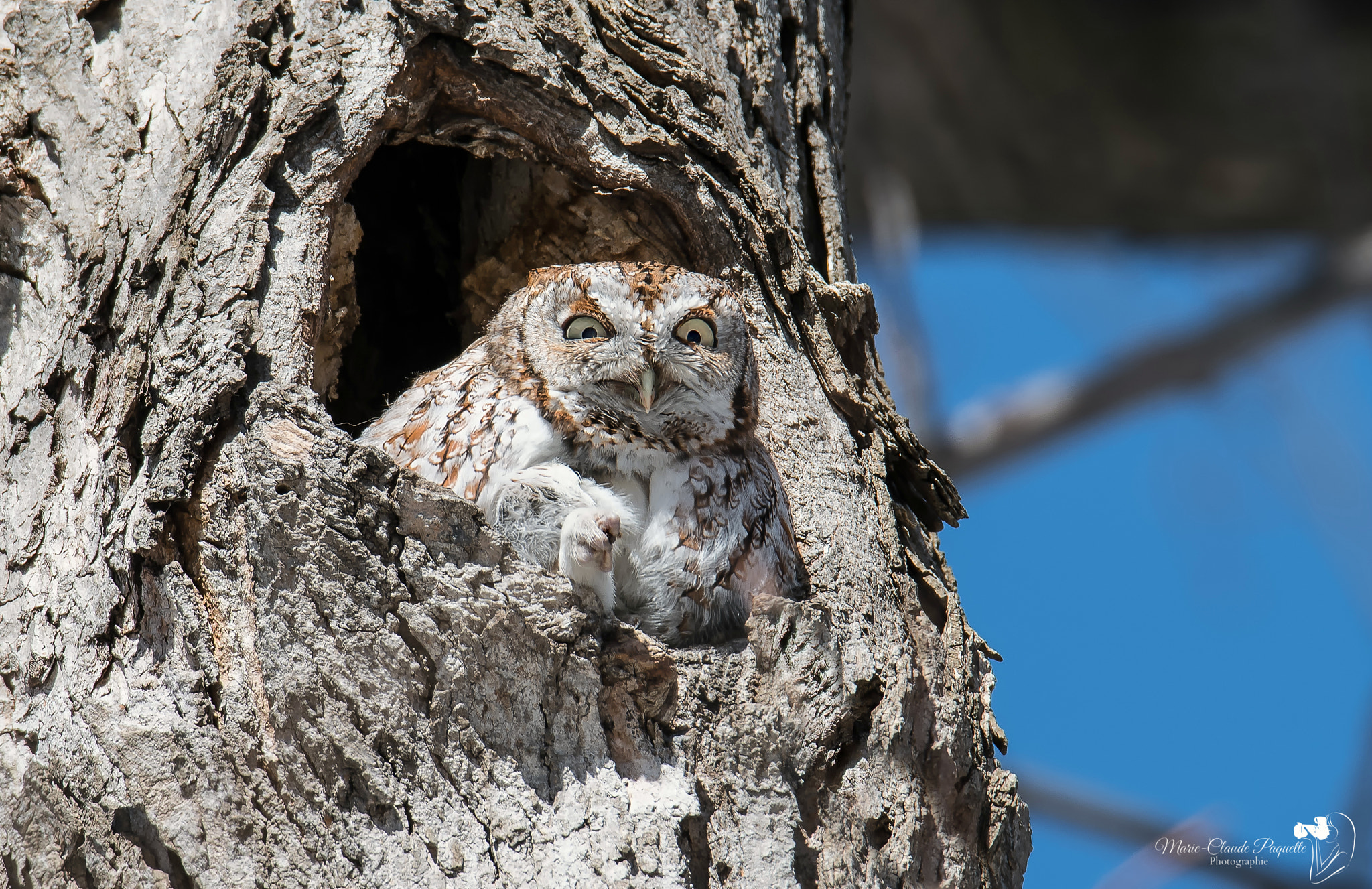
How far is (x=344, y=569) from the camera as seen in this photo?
6.87 ft

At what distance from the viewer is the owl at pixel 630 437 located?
2623 millimetres

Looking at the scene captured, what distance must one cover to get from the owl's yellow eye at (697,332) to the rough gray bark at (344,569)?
118 mm

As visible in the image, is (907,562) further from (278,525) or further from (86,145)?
(86,145)

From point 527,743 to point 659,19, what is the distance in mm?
1724

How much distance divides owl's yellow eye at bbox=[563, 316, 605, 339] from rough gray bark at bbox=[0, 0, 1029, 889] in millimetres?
315

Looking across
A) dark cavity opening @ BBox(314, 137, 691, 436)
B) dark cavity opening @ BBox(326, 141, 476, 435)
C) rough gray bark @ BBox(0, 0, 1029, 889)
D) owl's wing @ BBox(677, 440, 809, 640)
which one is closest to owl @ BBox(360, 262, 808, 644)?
owl's wing @ BBox(677, 440, 809, 640)

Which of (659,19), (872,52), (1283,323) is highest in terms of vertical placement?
(872,52)

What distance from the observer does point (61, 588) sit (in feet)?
7.01

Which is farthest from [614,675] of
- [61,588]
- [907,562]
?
[61,588]

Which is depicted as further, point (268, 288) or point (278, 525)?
point (268, 288)

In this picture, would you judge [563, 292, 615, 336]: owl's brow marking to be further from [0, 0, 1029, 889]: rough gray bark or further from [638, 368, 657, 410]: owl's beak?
[0, 0, 1029, 889]: rough gray bark

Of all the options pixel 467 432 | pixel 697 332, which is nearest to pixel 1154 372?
pixel 697 332

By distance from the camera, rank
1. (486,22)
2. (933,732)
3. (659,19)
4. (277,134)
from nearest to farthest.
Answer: (933,732), (277,134), (486,22), (659,19)

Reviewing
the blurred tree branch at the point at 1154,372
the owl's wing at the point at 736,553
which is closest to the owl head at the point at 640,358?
the owl's wing at the point at 736,553
